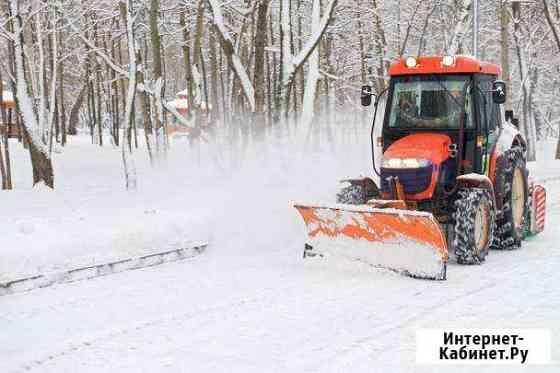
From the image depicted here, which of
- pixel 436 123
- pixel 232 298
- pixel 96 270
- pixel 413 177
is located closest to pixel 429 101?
pixel 436 123

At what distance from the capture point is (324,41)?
29.1 metres

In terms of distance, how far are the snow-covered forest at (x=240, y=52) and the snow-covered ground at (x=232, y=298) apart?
12.3ft

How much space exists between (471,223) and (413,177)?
2.83 feet

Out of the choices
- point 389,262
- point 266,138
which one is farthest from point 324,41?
point 389,262

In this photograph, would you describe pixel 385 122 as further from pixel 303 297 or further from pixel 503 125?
pixel 303 297

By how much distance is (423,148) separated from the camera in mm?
8430

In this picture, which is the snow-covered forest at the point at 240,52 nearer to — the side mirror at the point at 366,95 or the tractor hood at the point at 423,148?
the side mirror at the point at 366,95

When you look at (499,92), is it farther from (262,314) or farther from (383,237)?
(262,314)

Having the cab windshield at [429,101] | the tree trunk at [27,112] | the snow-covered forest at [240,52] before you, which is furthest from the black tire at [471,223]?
the tree trunk at [27,112]

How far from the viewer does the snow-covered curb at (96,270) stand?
24.3ft

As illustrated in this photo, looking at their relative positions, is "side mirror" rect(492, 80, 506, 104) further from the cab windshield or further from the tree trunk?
the tree trunk

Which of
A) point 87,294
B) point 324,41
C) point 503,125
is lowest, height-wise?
point 87,294

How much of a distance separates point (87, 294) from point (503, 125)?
5972 millimetres

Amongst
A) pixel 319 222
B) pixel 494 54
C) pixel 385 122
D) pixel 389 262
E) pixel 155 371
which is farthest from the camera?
pixel 494 54
